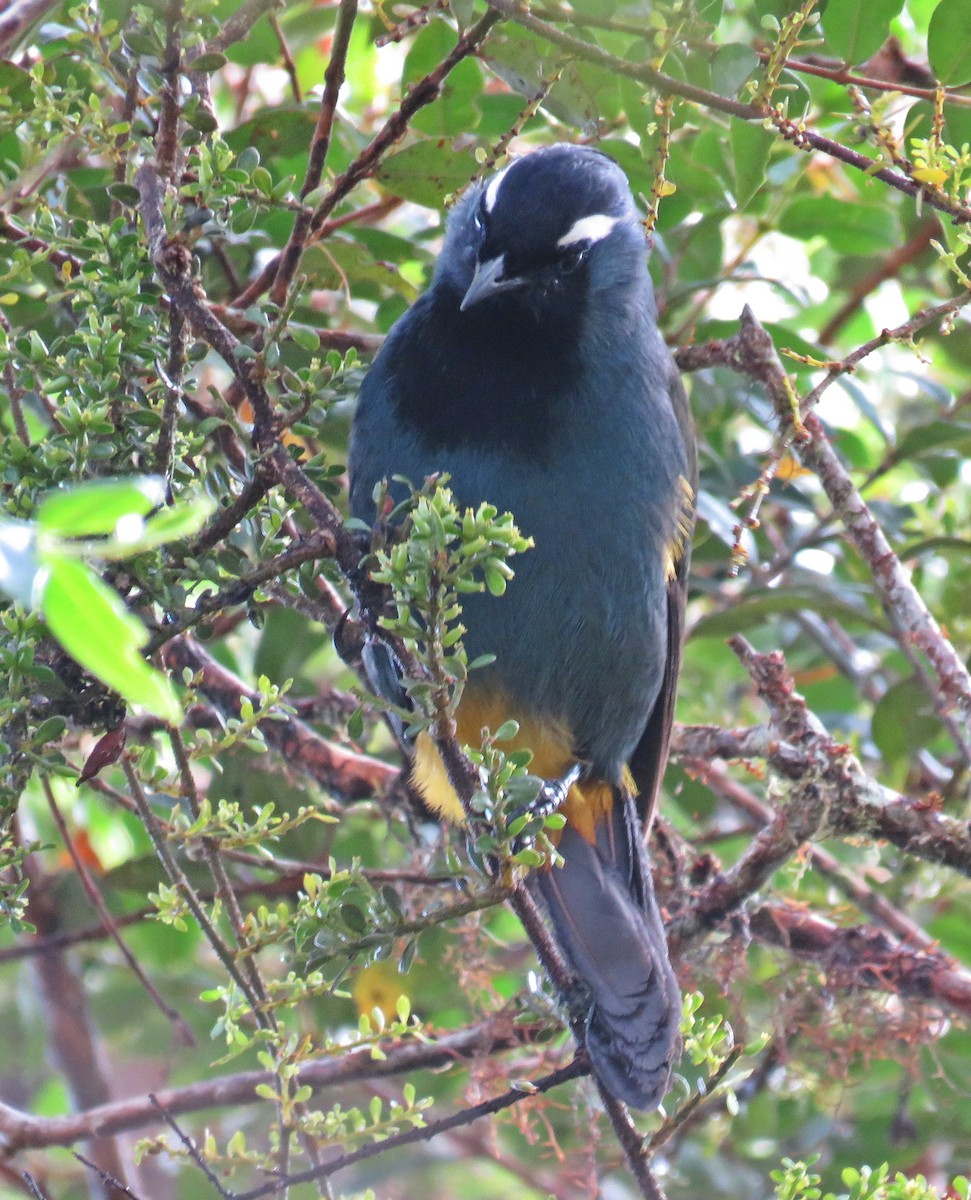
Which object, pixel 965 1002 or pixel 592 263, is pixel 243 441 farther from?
pixel 965 1002

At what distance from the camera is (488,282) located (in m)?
2.38

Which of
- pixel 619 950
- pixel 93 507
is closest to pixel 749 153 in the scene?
pixel 619 950

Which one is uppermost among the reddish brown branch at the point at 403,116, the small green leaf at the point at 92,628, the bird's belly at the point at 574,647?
the reddish brown branch at the point at 403,116

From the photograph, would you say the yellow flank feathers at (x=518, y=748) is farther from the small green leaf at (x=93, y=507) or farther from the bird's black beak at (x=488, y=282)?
the small green leaf at (x=93, y=507)

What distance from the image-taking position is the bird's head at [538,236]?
8.05ft

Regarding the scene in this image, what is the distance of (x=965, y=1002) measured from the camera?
8.59 ft

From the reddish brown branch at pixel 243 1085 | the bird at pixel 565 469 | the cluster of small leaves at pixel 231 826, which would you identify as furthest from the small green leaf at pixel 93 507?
the reddish brown branch at pixel 243 1085

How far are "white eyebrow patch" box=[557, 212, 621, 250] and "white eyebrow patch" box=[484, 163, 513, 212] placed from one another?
139 millimetres

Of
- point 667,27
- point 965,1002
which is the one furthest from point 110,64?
point 965,1002

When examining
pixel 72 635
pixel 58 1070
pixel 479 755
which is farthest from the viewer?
pixel 58 1070

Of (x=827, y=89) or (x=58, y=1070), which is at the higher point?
(x=827, y=89)

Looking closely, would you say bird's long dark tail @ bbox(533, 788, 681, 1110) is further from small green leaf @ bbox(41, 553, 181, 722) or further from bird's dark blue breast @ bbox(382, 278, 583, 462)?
small green leaf @ bbox(41, 553, 181, 722)

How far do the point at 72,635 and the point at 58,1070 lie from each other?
8.92 feet

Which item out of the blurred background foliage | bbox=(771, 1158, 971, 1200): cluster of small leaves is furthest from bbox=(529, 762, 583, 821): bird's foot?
bbox=(771, 1158, 971, 1200): cluster of small leaves
